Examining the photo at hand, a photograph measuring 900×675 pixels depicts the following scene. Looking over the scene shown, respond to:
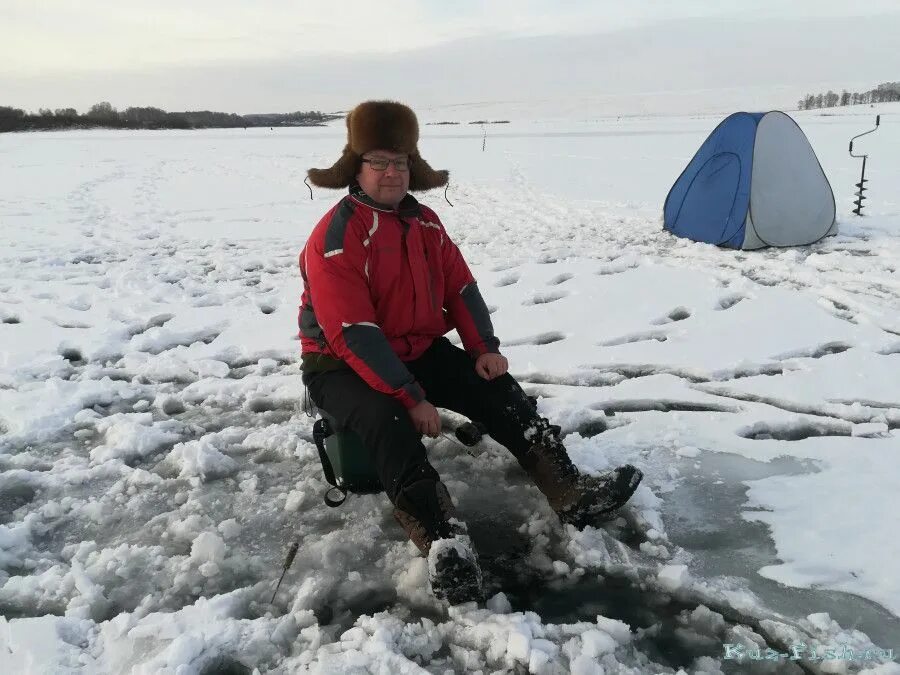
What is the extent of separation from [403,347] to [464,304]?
392 mm

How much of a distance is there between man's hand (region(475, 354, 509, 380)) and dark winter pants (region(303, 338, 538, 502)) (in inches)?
0.9

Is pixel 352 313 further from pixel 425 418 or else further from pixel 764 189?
pixel 764 189

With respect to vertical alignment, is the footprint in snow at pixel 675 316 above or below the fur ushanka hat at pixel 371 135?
below

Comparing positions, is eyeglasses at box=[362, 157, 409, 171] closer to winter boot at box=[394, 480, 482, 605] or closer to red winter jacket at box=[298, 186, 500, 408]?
red winter jacket at box=[298, 186, 500, 408]

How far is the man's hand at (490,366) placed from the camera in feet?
9.04

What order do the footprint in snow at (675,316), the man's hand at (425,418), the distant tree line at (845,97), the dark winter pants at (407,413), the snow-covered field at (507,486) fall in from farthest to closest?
1. the distant tree line at (845,97)
2. the footprint in snow at (675,316)
3. the man's hand at (425,418)
4. the dark winter pants at (407,413)
5. the snow-covered field at (507,486)

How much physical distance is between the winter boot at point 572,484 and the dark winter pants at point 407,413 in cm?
7

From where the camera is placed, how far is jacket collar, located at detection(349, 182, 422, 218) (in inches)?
107

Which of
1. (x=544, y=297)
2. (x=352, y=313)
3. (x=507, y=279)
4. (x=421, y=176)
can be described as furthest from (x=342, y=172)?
(x=507, y=279)

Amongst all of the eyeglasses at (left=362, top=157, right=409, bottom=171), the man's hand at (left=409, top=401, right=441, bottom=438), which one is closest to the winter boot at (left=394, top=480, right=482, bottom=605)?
the man's hand at (left=409, top=401, right=441, bottom=438)

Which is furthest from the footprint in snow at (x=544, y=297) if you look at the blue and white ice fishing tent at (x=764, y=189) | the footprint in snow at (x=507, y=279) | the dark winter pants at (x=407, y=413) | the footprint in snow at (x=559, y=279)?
the dark winter pants at (x=407, y=413)

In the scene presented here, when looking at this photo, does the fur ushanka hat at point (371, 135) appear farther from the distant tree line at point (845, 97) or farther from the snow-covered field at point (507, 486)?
the distant tree line at point (845, 97)

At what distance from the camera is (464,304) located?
3.00 m

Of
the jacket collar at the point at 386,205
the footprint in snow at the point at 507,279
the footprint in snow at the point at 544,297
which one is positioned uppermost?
the jacket collar at the point at 386,205
